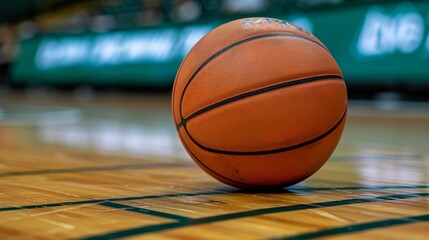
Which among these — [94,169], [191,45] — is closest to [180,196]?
[94,169]

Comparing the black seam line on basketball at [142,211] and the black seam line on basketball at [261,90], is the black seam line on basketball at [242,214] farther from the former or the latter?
the black seam line on basketball at [261,90]

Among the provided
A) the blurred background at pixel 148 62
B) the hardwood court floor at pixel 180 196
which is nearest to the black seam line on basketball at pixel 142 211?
the hardwood court floor at pixel 180 196

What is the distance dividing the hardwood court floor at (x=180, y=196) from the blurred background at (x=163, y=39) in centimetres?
310

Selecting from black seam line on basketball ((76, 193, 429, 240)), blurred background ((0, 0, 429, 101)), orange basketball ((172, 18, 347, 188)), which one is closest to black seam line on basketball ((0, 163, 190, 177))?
orange basketball ((172, 18, 347, 188))

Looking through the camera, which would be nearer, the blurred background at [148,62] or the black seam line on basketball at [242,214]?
the black seam line on basketball at [242,214]

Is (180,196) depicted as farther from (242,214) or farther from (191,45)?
(191,45)

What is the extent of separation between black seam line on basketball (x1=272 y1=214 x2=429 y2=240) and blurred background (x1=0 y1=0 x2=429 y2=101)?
526 centimetres

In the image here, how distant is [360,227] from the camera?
4.70 ft

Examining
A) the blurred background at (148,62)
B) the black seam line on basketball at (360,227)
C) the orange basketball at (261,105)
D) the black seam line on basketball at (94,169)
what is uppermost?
the blurred background at (148,62)

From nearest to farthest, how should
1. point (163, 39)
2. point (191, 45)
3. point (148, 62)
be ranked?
point (191, 45) < point (163, 39) < point (148, 62)

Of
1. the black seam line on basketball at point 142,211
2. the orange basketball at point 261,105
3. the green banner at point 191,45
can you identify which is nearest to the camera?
the black seam line on basketball at point 142,211

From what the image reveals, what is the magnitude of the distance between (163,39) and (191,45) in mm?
850

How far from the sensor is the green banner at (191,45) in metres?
6.70

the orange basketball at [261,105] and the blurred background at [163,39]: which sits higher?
the blurred background at [163,39]
